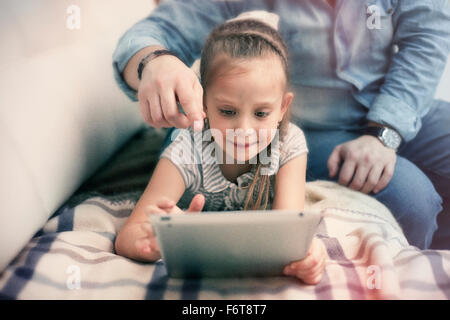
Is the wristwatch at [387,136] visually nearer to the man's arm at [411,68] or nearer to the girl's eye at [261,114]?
the man's arm at [411,68]

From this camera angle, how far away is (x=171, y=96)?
0.41m

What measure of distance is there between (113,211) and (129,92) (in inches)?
7.1

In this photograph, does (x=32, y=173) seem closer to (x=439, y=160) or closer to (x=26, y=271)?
(x=26, y=271)

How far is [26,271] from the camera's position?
393 mm

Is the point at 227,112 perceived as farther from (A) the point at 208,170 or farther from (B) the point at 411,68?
(B) the point at 411,68

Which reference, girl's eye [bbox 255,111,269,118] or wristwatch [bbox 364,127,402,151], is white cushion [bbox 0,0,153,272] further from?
wristwatch [bbox 364,127,402,151]

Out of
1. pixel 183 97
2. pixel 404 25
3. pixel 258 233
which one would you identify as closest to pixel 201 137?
pixel 183 97

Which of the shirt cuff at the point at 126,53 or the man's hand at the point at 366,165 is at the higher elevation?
the shirt cuff at the point at 126,53

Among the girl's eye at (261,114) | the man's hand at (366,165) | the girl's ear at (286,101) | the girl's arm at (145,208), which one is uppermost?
the girl's eye at (261,114)

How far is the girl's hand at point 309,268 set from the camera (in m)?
0.37

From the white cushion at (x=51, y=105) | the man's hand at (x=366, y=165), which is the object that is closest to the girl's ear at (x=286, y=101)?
the man's hand at (x=366, y=165)

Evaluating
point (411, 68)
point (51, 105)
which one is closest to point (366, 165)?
point (411, 68)

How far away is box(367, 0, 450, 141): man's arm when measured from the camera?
1.90 ft

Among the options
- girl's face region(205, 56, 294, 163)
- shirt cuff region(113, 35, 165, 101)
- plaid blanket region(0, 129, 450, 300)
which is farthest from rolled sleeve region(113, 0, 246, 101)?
plaid blanket region(0, 129, 450, 300)
